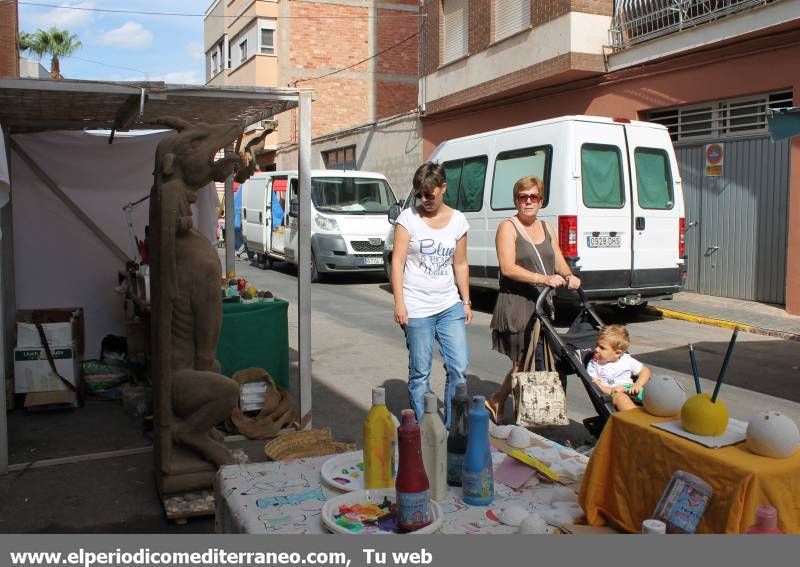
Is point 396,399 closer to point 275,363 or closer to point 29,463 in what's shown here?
point 275,363

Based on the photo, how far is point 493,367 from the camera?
815 cm

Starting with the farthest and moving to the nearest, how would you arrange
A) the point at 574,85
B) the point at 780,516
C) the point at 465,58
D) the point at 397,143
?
the point at 397,143
the point at 465,58
the point at 574,85
the point at 780,516

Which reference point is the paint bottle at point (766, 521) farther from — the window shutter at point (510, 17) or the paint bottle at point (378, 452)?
the window shutter at point (510, 17)

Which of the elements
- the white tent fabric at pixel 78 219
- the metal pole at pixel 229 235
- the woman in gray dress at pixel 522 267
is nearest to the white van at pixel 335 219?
the metal pole at pixel 229 235

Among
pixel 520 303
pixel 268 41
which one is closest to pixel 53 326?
pixel 520 303

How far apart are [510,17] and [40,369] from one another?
45.9 feet

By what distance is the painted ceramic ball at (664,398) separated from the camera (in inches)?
97.0

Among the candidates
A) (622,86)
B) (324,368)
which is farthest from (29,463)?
(622,86)

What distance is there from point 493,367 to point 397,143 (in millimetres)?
15486

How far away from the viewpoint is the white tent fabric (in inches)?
298

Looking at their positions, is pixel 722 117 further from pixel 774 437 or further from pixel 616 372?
pixel 774 437

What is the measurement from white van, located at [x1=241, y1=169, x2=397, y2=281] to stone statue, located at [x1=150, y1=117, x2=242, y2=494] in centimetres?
1097

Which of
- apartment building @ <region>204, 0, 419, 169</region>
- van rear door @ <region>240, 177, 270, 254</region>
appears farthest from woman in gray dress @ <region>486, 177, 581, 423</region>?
apartment building @ <region>204, 0, 419, 169</region>

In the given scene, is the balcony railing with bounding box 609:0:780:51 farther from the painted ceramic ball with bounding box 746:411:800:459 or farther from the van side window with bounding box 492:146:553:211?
the painted ceramic ball with bounding box 746:411:800:459
